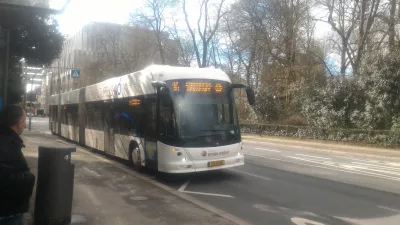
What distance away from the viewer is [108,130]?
13.5 m

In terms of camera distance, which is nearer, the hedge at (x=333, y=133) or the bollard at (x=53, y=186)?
the bollard at (x=53, y=186)

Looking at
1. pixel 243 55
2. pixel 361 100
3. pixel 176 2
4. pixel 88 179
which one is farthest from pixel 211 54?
pixel 88 179

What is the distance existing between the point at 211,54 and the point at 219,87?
1165 inches

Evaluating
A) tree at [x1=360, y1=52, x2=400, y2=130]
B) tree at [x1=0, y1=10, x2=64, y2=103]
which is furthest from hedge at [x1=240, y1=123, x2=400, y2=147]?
tree at [x1=0, y1=10, x2=64, y2=103]

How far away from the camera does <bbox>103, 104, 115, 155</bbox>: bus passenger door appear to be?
43.2 feet

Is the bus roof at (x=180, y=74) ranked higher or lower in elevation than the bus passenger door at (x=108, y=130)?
higher

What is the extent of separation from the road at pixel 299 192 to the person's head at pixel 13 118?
446cm

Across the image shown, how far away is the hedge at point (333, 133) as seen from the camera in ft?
66.7

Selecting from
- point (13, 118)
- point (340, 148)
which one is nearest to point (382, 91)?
point (340, 148)

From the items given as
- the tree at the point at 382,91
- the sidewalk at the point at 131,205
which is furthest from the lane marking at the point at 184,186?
the tree at the point at 382,91

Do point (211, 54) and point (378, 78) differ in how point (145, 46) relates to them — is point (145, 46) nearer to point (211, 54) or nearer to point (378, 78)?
point (211, 54)

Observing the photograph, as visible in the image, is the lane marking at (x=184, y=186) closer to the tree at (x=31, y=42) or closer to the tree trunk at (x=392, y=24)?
the tree at (x=31, y=42)

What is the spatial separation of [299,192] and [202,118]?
3063 mm

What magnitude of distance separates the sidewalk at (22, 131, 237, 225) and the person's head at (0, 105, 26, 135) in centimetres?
284
